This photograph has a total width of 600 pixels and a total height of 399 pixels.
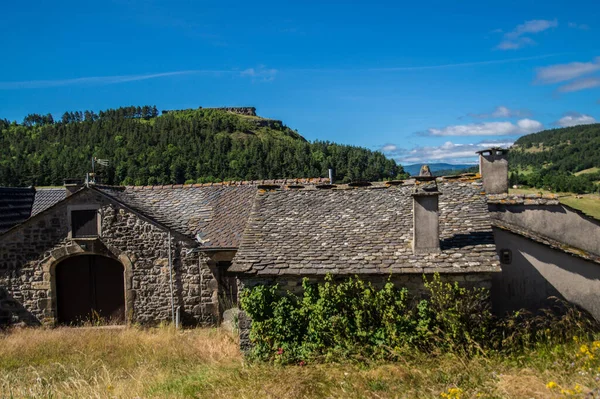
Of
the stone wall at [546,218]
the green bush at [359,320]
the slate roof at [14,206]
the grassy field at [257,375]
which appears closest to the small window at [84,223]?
the slate roof at [14,206]

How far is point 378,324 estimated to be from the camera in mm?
9500

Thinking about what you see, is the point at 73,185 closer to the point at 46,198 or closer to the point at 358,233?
the point at 46,198

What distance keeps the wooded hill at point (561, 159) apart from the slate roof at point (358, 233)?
57585 mm

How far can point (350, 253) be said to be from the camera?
10336mm

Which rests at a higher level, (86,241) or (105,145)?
(105,145)

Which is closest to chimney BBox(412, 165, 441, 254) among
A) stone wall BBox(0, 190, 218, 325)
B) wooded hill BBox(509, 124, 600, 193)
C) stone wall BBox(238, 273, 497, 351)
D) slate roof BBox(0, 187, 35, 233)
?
stone wall BBox(238, 273, 497, 351)

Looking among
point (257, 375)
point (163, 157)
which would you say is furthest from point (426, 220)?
point (163, 157)

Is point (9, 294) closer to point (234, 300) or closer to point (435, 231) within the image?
point (234, 300)

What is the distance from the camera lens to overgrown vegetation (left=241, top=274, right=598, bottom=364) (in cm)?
895

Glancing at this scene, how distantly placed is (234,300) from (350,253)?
5.51 metres

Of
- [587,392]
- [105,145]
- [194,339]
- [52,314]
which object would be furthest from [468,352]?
[105,145]

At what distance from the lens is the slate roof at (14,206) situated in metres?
17.1

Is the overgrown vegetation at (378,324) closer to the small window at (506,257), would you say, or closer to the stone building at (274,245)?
the stone building at (274,245)

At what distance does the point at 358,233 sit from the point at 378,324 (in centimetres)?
243
